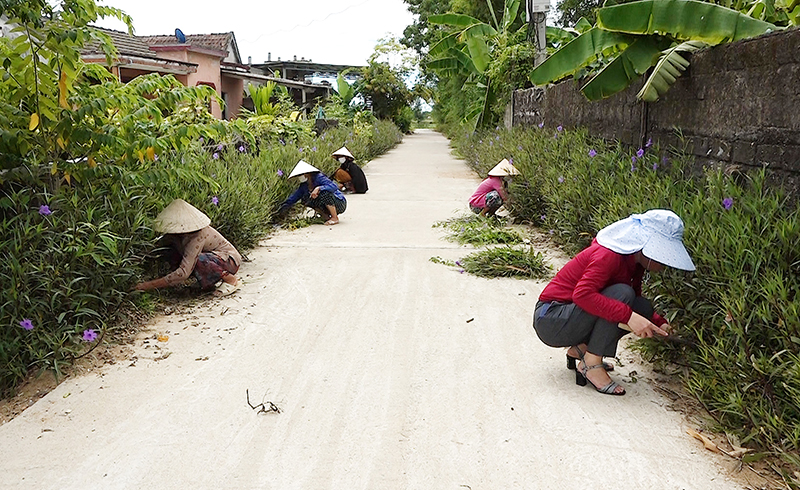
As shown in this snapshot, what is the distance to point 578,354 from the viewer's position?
3.73 meters

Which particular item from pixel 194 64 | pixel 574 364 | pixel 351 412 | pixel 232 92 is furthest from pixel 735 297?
pixel 232 92

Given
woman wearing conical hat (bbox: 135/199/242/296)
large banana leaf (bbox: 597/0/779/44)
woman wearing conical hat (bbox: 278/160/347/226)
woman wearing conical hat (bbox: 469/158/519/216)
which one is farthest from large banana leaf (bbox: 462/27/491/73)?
woman wearing conical hat (bbox: 135/199/242/296)

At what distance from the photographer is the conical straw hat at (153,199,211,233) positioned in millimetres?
4951

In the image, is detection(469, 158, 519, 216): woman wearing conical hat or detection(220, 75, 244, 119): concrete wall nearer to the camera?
detection(469, 158, 519, 216): woman wearing conical hat

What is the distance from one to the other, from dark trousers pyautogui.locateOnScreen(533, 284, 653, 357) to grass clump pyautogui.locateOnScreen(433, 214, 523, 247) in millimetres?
3432

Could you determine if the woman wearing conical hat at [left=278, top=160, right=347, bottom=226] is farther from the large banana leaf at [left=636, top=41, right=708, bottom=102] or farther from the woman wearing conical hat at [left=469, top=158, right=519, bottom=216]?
the large banana leaf at [left=636, top=41, right=708, bottom=102]

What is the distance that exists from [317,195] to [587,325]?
17.7ft

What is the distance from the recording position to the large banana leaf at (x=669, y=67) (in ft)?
18.2

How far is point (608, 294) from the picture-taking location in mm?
3492

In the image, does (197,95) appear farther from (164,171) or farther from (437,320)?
(437,320)

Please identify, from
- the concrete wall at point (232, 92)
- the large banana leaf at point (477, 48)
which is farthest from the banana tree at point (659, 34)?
the concrete wall at point (232, 92)

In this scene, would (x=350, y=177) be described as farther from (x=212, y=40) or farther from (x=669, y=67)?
(x=212, y=40)

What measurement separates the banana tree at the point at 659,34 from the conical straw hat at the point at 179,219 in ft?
12.0

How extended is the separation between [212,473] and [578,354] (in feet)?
6.46
